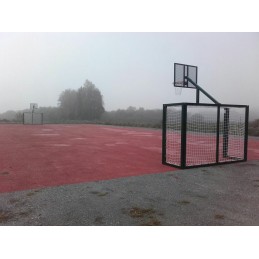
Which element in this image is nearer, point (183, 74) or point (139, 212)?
point (139, 212)

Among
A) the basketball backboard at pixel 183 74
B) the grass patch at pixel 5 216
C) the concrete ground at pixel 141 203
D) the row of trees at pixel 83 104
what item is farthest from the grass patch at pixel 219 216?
the row of trees at pixel 83 104

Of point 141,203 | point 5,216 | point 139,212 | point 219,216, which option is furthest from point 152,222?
point 5,216

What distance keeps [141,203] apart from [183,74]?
6.00m

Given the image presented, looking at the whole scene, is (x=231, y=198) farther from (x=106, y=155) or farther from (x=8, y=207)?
(x=106, y=155)

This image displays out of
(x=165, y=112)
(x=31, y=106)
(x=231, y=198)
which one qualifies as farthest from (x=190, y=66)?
(x=31, y=106)

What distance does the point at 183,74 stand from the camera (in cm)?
923

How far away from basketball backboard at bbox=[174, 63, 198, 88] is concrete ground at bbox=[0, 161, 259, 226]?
3.96 meters

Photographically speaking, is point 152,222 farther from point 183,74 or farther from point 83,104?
point 83,104

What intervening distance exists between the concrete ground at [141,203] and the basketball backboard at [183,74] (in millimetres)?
3959

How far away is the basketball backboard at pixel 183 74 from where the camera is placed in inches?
357

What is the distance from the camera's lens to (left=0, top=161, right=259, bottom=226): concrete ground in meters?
3.86

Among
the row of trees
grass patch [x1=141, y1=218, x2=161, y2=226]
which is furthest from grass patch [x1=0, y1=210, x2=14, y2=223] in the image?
the row of trees

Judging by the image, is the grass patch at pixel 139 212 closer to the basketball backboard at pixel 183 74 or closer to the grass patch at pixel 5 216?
the grass patch at pixel 5 216

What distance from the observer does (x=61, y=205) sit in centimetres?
446
